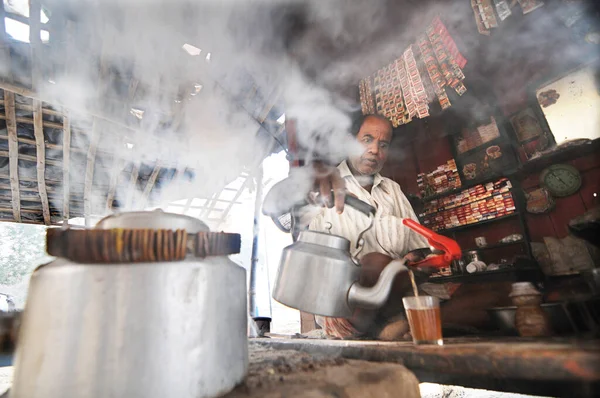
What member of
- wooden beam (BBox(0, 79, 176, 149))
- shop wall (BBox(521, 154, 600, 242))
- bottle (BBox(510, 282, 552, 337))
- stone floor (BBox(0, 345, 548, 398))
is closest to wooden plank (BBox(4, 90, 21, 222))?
wooden beam (BBox(0, 79, 176, 149))

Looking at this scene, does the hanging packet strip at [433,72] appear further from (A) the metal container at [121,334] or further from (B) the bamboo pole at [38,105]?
(B) the bamboo pole at [38,105]

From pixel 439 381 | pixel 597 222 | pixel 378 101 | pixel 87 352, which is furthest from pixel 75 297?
pixel 378 101

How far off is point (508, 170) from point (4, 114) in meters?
5.21

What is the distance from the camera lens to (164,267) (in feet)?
1.92

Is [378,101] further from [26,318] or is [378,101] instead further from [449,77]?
[26,318]

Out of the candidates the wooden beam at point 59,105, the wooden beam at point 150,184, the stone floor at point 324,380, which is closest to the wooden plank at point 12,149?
the wooden beam at point 59,105

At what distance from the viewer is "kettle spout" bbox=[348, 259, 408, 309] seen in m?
1.12

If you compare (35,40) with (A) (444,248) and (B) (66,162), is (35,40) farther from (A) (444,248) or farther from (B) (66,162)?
(A) (444,248)

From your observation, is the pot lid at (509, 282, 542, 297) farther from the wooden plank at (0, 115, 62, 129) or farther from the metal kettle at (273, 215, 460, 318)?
the wooden plank at (0, 115, 62, 129)

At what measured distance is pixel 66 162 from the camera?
326 cm

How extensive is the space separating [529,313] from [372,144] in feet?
5.70

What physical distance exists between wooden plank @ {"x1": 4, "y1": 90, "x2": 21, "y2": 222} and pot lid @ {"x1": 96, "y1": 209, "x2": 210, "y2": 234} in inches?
117

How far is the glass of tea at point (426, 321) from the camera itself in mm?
1003

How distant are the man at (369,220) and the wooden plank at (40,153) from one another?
2.85 m
